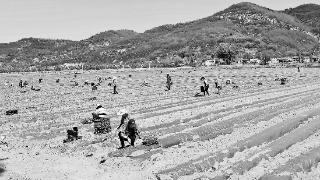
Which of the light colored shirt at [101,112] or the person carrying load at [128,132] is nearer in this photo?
the person carrying load at [128,132]

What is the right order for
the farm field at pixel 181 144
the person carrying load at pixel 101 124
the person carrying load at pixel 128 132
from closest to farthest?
the farm field at pixel 181 144 < the person carrying load at pixel 128 132 < the person carrying load at pixel 101 124

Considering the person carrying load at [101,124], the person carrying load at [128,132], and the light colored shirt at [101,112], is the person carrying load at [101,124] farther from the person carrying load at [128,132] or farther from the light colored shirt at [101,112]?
the person carrying load at [128,132]

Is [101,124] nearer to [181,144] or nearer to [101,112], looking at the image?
[101,112]

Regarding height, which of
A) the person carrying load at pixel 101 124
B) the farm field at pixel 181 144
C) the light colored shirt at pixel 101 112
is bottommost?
the farm field at pixel 181 144

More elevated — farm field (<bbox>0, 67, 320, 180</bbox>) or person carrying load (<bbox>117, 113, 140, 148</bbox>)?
person carrying load (<bbox>117, 113, 140, 148</bbox>)

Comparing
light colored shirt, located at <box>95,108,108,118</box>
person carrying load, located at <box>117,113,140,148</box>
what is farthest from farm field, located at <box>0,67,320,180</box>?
light colored shirt, located at <box>95,108,108,118</box>

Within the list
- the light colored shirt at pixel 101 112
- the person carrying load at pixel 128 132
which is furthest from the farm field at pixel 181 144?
the light colored shirt at pixel 101 112

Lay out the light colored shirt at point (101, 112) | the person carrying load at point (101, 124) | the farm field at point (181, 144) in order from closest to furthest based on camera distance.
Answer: the farm field at point (181, 144), the light colored shirt at point (101, 112), the person carrying load at point (101, 124)

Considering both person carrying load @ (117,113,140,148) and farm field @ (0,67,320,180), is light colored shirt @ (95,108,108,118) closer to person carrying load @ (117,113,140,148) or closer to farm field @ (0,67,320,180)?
farm field @ (0,67,320,180)

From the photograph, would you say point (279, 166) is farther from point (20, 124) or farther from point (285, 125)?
point (20, 124)

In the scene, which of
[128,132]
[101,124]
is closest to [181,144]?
[128,132]

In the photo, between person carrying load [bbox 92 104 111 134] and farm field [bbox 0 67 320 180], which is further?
person carrying load [bbox 92 104 111 134]

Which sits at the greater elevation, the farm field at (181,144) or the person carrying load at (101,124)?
the person carrying load at (101,124)

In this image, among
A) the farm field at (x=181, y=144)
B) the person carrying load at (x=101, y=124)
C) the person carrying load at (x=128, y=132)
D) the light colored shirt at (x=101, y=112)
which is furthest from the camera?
the person carrying load at (x=101, y=124)
